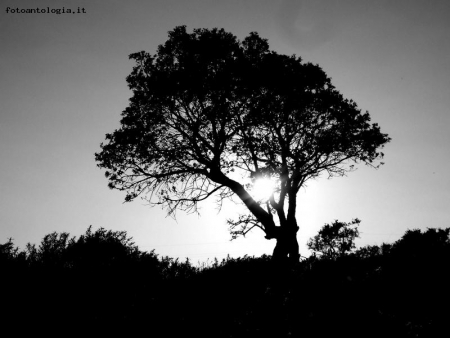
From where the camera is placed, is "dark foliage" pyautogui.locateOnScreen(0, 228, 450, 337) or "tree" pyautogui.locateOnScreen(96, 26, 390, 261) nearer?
"dark foliage" pyautogui.locateOnScreen(0, 228, 450, 337)

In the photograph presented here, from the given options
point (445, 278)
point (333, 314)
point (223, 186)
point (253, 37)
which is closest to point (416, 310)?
point (445, 278)

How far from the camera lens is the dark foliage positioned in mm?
4445

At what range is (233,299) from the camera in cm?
713

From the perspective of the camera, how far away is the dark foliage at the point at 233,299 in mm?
4445

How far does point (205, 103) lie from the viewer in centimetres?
1501

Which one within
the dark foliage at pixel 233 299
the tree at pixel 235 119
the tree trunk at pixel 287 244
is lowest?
the dark foliage at pixel 233 299

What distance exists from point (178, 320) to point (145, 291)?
175 centimetres

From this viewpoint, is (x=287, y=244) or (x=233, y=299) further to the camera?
(x=287, y=244)

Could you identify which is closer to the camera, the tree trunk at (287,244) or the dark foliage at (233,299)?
the dark foliage at (233,299)

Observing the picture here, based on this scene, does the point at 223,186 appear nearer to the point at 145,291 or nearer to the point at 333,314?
the point at 145,291

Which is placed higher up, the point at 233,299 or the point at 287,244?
the point at 287,244

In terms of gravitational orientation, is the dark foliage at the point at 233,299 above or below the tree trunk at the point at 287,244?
below

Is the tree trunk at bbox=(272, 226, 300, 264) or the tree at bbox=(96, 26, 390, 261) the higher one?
the tree at bbox=(96, 26, 390, 261)

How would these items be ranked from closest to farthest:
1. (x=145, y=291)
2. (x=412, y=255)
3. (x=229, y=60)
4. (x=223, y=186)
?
(x=145, y=291)
(x=412, y=255)
(x=229, y=60)
(x=223, y=186)
